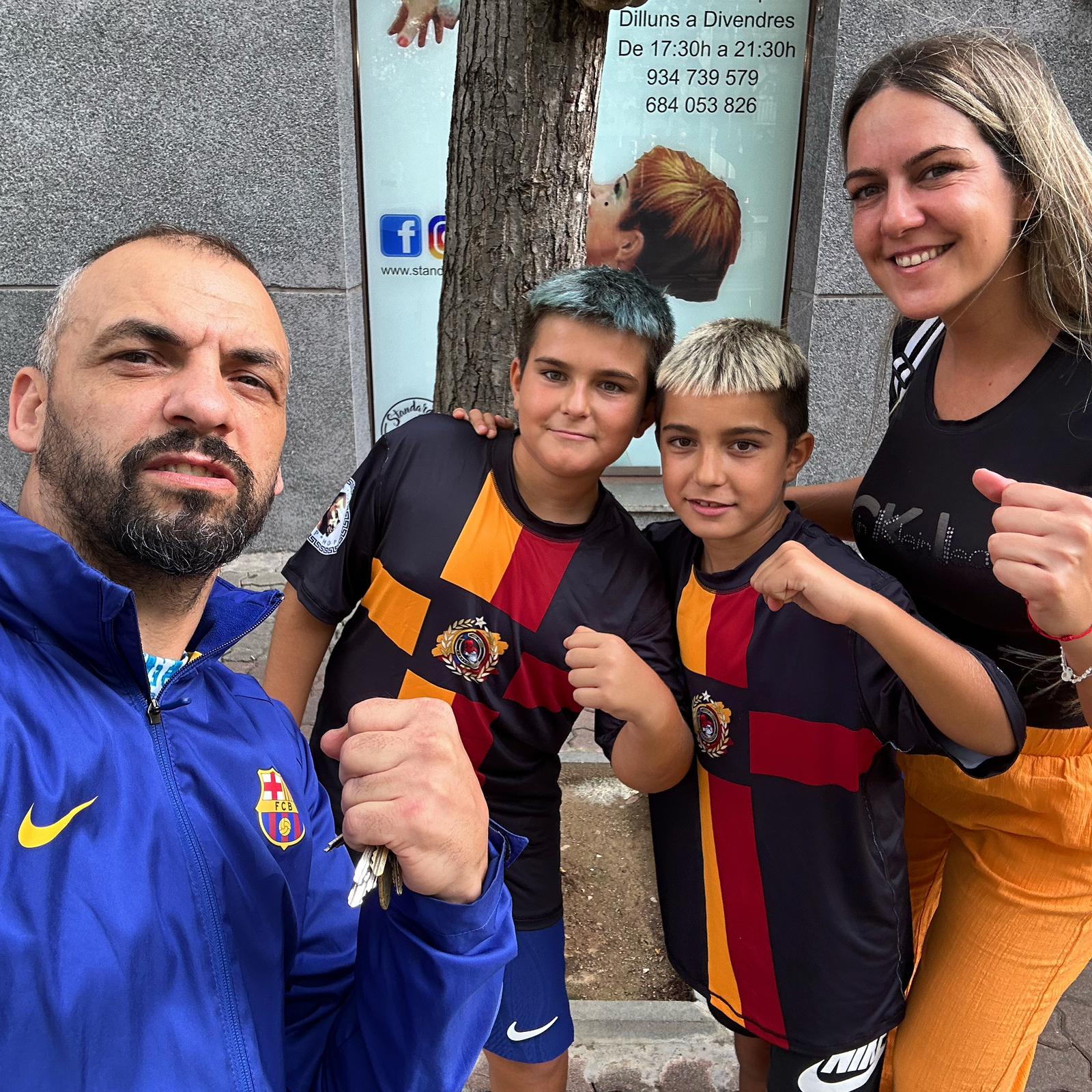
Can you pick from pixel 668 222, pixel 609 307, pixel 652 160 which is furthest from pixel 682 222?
pixel 609 307

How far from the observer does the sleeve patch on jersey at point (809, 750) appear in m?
1.84

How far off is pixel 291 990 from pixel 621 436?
1.25m

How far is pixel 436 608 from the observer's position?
2.10m

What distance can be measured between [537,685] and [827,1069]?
99 cm

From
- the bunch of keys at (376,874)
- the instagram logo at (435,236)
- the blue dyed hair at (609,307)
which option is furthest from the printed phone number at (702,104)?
the bunch of keys at (376,874)

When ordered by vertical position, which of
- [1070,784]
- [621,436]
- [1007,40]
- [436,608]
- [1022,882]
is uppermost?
[1007,40]

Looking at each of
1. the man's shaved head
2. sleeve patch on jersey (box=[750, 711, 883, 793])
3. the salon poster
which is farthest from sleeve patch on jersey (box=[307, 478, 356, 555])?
the salon poster

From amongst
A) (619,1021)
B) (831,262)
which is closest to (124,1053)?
(619,1021)

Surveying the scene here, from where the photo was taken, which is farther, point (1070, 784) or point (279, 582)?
point (279, 582)

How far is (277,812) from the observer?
1.45 meters

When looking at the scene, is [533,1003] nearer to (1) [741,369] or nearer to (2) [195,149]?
(1) [741,369]

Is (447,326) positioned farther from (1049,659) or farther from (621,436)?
(1049,659)

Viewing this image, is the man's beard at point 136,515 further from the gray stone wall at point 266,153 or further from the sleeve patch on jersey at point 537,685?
the gray stone wall at point 266,153

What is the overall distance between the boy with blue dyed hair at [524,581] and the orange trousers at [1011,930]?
663mm
